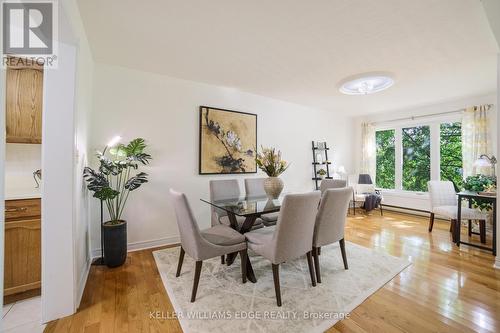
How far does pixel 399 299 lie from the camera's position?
1947 millimetres

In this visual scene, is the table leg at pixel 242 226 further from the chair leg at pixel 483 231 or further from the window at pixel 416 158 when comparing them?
the window at pixel 416 158

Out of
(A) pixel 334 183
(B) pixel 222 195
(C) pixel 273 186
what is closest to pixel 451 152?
(A) pixel 334 183

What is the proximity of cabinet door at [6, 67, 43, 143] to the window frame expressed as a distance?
6.43 meters

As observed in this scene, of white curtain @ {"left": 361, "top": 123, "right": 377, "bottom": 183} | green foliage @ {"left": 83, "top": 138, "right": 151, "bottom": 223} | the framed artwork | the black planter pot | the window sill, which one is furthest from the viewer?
white curtain @ {"left": 361, "top": 123, "right": 377, "bottom": 183}

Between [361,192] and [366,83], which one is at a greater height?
[366,83]

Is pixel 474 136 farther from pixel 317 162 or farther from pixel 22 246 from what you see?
pixel 22 246

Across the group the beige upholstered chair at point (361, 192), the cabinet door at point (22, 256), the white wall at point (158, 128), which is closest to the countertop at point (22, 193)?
the cabinet door at point (22, 256)

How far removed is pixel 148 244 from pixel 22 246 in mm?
1347

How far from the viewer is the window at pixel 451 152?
4459mm

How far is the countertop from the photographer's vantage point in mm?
1927

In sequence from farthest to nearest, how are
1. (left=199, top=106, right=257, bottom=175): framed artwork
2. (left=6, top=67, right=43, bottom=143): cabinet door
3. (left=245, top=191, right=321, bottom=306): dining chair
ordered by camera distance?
(left=199, top=106, right=257, bottom=175): framed artwork, (left=6, top=67, right=43, bottom=143): cabinet door, (left=245, top=191, right=321, bottom=306): dining chair

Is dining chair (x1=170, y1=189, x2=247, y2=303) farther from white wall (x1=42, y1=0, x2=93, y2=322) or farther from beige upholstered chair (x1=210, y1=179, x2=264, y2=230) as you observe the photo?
white wall (x1=42, y1=0, x2=93, y2=322)

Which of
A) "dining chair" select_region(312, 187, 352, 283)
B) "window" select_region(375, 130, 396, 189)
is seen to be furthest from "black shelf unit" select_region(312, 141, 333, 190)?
"dining chair" select_region(312, 187, 352, 283)

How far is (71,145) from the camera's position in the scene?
1715 millimetres
